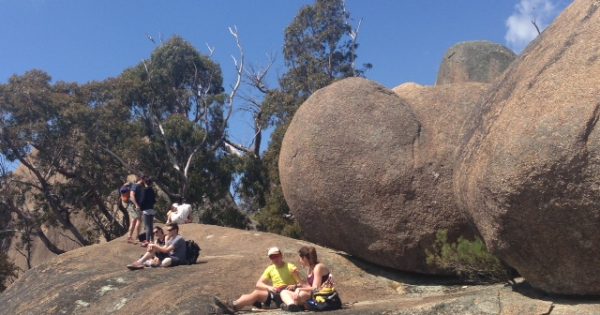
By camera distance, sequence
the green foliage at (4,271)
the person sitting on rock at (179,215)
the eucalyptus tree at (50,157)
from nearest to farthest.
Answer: the person sitting on rock at (179,215), the green foliage at (4,271), the eucalyptus tree at (50,157)

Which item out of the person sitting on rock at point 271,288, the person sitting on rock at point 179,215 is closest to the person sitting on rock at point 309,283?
the person sitting on rock at point 271,288

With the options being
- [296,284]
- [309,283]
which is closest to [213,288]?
[296,284]

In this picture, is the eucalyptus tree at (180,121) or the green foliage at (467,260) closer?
the green foliage at (467,260)

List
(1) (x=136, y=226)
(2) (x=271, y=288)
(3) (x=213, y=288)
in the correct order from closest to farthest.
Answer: (2) (x=271, y=288)
(3) (x=213, y=288)
(1) (x=136, y=226)

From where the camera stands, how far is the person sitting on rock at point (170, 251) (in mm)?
10500

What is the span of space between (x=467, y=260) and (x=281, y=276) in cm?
231

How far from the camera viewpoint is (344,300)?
9.03 m

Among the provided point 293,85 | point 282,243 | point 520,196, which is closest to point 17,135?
point 293,85

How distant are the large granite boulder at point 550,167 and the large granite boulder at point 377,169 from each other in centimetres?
246

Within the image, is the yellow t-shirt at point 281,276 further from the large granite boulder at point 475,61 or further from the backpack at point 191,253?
the large granite boulder at point 475,61

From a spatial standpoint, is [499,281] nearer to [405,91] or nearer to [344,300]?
[344,300]

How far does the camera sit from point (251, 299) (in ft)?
27.0

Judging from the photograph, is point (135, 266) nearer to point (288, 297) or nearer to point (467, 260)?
point (288, 297)

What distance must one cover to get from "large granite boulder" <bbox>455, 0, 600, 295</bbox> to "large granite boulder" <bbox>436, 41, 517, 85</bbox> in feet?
35.9
